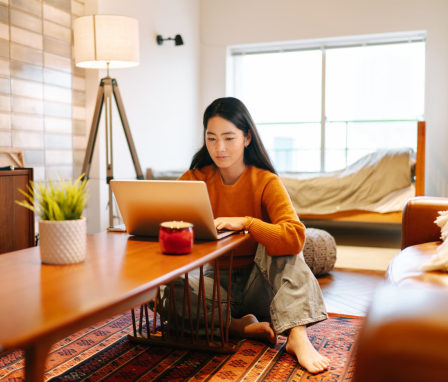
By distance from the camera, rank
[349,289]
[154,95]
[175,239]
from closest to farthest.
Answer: [175,239]
[349,289]
[154,95]

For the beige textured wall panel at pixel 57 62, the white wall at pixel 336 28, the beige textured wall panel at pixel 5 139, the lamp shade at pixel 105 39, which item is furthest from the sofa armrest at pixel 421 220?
the white wall at pixel 336 28

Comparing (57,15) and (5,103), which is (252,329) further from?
(57,15)

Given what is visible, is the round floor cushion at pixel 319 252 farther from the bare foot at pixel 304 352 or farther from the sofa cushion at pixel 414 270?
the bare foot at pixel 304 352

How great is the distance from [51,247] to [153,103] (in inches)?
146

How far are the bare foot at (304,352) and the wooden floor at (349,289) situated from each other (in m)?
0.51

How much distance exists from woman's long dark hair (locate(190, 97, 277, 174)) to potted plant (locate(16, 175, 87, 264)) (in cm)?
74

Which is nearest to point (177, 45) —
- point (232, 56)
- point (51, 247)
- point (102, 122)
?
point (232, 56)

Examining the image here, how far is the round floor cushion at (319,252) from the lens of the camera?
2.82 metres

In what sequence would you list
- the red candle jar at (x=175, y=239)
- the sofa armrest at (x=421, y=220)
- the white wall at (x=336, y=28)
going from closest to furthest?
the red candle jar at (x=175, y=239)
the sofa armrest at (x=421, y=220)
the white wall at (x=336, y=28)

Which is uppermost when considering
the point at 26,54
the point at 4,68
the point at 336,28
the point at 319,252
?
the point at 336,28

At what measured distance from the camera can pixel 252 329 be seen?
5.78 feet

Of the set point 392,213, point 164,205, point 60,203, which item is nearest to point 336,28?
point 392,213

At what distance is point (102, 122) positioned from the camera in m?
3.87

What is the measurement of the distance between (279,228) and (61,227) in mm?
713
